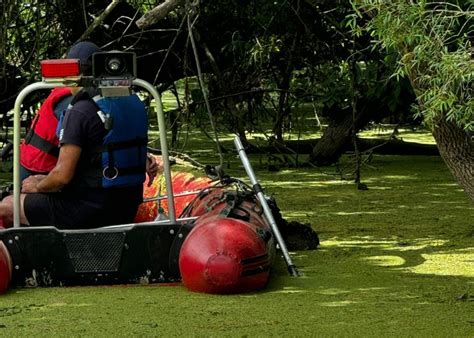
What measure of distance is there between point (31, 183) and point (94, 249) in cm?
48

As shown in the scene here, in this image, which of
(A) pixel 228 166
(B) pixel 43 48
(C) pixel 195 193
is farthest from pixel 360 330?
(A) pixel 228 166

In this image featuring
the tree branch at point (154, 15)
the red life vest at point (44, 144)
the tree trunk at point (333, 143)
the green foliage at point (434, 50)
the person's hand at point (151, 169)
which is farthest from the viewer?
the tree trunk at point (333, 143)

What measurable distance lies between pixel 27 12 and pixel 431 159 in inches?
145

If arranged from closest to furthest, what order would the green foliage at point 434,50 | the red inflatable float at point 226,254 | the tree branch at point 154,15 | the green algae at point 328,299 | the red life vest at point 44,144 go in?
the green foliage at point 434,50, the green algae at point 328,299, the red inflatable float at point 226,254, the tree branch at point 154,15, the red life vest at point 44,144

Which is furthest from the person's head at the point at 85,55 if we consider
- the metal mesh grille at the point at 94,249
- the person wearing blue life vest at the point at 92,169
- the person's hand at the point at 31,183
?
the metal mesh grille at the point at 94,249

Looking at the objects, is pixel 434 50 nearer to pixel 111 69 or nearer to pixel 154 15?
pixel 111 69

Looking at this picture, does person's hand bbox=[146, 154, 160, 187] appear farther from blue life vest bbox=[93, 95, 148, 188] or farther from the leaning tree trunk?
the leaning tree trunk

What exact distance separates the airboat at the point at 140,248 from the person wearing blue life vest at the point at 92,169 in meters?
0.15

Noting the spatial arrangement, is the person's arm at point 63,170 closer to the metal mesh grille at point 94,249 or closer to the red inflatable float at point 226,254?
the metal mesh grille at point 94,249

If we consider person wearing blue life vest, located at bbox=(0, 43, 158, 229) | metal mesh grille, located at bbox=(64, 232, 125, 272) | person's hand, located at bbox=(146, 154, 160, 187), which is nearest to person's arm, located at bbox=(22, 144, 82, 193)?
person wearing blue life vest, located at bbox=(0, 43, 158, 229)

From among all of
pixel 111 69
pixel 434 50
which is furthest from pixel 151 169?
pixel 434 50

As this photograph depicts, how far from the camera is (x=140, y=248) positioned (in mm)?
5980

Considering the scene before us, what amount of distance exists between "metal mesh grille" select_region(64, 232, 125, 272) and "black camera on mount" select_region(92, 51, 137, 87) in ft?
2.18

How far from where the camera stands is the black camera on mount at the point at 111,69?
5742 mm
